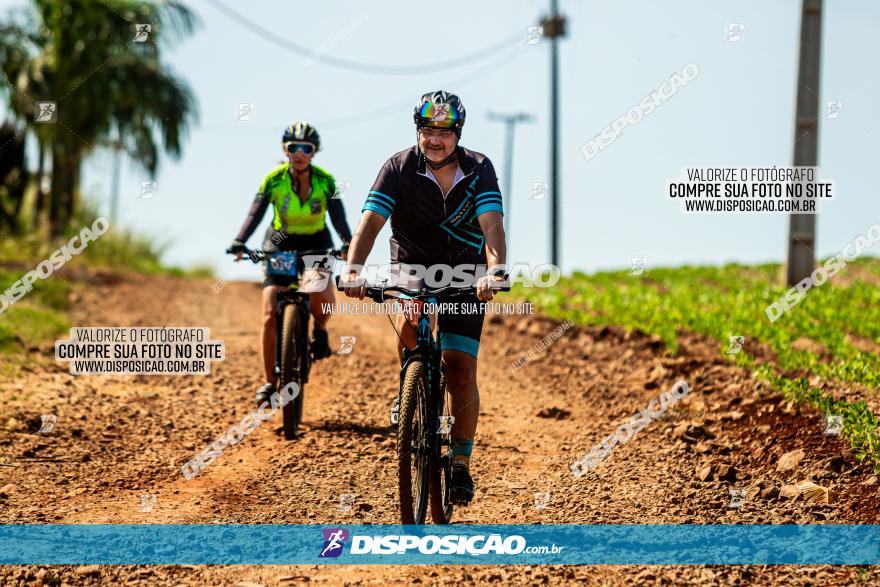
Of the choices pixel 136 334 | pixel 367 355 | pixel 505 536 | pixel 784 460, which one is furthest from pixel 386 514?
pixel 136 334

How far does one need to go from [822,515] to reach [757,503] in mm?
481

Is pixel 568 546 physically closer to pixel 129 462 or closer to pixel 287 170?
pixel 129 462

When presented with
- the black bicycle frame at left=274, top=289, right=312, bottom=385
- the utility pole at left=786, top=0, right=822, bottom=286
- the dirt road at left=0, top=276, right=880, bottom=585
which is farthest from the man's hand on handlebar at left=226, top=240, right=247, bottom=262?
the utility pole at left=786, top=0, right=822, bottom=286

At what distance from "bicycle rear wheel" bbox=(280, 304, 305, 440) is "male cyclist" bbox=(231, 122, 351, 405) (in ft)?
0.74

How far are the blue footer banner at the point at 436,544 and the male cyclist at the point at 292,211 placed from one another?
2.97m

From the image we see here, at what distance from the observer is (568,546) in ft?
18.7

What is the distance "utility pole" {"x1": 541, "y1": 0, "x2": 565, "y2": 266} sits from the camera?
96.0 feet

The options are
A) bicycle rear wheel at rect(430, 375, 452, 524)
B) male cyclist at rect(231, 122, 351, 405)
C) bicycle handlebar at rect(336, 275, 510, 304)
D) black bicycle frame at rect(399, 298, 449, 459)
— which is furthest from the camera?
male cyclist at rect(231, 122, 351, 405)

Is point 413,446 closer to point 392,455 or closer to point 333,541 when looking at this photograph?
point 333,541

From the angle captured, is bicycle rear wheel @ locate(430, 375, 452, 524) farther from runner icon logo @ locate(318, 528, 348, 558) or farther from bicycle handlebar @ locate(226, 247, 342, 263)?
bicycle handlebar @ locate(226, 247, 342, 263)

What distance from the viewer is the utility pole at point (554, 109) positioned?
2925 centimetres

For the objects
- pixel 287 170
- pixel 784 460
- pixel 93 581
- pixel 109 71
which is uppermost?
pixel 109 71

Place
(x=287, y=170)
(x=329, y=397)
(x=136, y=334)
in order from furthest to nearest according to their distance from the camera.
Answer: (x=136, y=334)
(x=329, y=397)
(x=287, y=170)

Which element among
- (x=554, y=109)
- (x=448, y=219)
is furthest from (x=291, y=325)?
(x=554, y=109)
